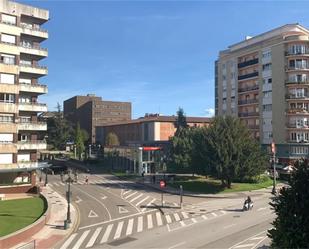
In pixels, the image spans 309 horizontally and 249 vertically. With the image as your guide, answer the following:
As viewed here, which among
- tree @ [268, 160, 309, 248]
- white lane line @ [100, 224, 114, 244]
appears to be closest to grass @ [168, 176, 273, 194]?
white lane line @ [100, 224, 114, 244]

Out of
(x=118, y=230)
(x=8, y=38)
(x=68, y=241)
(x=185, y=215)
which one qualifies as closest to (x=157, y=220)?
(x=185, y=215)

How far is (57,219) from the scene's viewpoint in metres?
39.9

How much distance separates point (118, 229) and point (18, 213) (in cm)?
1141

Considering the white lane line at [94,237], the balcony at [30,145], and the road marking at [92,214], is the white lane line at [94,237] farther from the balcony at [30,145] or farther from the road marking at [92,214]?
the balcony at [30,145]

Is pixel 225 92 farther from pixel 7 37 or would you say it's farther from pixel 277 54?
pixel 7 37

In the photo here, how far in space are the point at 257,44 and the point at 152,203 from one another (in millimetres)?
47697

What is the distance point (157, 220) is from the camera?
39750 mm

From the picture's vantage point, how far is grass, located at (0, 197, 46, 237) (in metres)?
34.6

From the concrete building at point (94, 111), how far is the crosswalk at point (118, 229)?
11615 centimetres

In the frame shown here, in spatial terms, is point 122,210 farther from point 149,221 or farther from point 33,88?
point 33,88

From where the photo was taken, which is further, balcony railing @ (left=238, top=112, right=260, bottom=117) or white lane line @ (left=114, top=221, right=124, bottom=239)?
balcony railing @ (left=238, top=112, right=260, bottom=117)

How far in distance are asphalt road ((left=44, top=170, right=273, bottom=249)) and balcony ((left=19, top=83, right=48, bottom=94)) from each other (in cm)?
Result: 1582

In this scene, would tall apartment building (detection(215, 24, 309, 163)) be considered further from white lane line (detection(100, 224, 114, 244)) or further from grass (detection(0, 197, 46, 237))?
grass (detection(0, 197, 46, 237))

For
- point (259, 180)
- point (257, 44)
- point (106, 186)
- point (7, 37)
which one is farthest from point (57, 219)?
point (257, 44)
